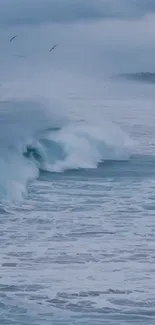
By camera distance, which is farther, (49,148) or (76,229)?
(49,148)

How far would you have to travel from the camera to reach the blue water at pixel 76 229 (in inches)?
221

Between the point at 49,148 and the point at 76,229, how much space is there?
22.1 ft

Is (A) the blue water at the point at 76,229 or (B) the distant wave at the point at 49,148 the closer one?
(A) the blue water at the point at 76,229

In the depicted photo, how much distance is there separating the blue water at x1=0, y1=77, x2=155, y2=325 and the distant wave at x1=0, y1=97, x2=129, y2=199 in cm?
2

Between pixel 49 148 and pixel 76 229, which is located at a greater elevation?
pixel 49 148

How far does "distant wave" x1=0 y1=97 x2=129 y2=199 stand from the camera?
11.7m

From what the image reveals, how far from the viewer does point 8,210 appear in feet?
29.7

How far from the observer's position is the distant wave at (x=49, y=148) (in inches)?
462

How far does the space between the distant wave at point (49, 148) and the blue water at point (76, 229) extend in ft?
0.07

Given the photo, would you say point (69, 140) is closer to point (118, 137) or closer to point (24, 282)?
point (118, 137)

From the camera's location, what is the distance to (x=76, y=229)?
7.98 metres

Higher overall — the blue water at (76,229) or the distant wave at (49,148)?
the distant wave at (49,148)

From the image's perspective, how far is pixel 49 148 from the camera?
48.0 ft

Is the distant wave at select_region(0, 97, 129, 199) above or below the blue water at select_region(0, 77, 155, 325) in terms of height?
above
